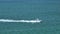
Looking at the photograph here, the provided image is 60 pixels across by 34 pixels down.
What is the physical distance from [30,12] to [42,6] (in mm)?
108

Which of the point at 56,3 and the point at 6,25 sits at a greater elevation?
the point at 56,3

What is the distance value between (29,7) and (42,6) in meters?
0.11

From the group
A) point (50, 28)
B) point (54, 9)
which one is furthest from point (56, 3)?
point (50, 28)

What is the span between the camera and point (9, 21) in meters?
1.22

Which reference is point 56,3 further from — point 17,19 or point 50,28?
point 17,19

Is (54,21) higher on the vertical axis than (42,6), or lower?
lower

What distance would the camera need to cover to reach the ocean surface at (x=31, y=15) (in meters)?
1.22

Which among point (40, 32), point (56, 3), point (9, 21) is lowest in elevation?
point (40, 32)

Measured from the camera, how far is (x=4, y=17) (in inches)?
48.4

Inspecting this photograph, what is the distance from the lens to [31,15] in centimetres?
123

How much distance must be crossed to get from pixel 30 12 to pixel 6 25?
219mm

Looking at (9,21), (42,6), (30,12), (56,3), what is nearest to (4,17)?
(9,21)

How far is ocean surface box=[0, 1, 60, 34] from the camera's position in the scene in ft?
4.00

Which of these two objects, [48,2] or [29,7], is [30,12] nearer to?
[29,7]
